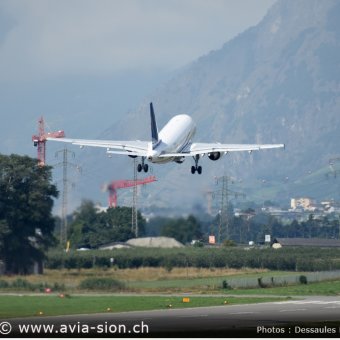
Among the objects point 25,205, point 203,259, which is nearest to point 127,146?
point 203,259

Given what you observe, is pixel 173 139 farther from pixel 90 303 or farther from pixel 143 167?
pixel 90 303

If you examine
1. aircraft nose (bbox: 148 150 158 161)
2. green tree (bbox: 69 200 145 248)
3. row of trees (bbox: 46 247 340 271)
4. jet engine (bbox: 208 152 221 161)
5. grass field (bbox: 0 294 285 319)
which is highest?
jet engine (bbox: 208 152 221 161)

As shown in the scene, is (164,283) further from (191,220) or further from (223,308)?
(223,308)

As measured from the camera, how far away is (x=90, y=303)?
355 ft

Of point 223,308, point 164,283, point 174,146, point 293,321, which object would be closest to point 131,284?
point 164,283

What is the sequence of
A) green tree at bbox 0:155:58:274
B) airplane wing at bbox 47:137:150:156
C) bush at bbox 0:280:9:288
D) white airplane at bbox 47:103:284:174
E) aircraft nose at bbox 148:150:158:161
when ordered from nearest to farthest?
aircraft nose at bbox 148:150:158:161 → white airplane at bbox 47:103:284:174 → airplane wing at bbox 47:137:150:156 → bush at bbox 0:280:9:288 → green tree at bbox 0:155:58:274

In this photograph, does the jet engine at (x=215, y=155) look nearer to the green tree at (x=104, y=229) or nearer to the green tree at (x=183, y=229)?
the green tree at (x=183, y=229)

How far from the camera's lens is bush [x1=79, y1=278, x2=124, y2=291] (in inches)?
4914

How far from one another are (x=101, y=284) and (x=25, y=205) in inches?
1214

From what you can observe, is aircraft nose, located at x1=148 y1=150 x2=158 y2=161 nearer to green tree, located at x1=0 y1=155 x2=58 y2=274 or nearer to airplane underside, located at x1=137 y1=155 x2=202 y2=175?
airplane underside, located at x1=137 y1=155 x2=202 y2=175

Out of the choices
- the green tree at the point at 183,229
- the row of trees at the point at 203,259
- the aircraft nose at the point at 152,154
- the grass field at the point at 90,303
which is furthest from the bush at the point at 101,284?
the aircraft nose at the point at 152,154

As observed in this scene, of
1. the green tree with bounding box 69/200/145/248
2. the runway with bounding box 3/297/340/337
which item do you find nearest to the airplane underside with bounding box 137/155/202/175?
the runway with bounding box 3/297/340/337

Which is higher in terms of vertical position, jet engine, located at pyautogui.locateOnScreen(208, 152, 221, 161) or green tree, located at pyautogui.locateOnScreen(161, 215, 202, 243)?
jet engine, located at pyautogui.locateOnScreen(208, 152, 221, 161)

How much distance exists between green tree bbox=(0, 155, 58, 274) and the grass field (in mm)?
29673
